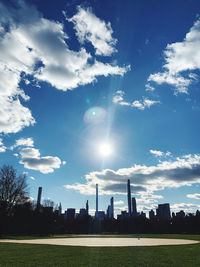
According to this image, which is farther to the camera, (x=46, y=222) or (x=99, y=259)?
(x=46, y=222)

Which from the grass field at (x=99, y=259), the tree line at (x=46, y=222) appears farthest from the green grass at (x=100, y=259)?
the tree line at (x=46, y=222)

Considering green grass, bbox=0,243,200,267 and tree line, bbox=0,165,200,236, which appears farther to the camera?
tree line, bbox=0,165,200,236

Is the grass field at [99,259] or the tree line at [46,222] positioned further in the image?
the tree line at [46,222]

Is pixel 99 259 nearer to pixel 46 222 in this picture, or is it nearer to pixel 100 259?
pixel 100 259

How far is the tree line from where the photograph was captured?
135 ft

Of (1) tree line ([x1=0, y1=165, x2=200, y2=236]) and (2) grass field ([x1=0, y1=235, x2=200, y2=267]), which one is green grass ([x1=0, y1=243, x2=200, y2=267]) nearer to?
(2) grass field ([x1=0, y1=235, x2=200, y2=267])

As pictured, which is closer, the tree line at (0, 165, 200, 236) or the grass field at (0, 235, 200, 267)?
the grass field at (0, 235, 200, 267)

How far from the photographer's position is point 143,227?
91.8 metres

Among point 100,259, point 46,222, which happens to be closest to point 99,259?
point 100,259

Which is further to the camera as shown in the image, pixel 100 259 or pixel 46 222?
pixel 46 222

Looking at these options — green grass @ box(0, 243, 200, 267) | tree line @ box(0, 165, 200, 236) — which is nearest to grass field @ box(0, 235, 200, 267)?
green grass @ box(0, 243, 200, 267)

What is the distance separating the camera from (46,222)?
6041 cm

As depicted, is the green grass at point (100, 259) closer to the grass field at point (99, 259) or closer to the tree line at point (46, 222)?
the grass field at point (99, 259)

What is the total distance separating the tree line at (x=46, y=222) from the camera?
41125 millimetres
